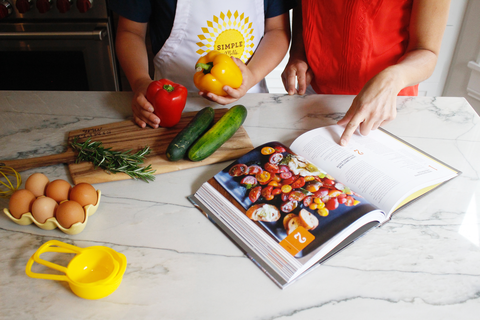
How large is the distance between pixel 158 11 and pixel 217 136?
66 cm

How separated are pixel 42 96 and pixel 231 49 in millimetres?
711

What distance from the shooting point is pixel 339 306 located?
22.8 inches

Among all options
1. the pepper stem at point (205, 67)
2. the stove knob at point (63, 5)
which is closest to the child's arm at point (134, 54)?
the pepper stem at point (205, 67)

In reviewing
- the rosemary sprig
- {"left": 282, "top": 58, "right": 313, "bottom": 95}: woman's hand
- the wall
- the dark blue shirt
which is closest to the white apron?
the dark blue shirt

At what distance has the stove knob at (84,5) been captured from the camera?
5.82ft

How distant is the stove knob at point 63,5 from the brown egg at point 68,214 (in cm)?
148

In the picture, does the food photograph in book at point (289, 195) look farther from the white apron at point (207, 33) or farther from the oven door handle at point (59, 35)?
the oven door handle at point (59, 35)

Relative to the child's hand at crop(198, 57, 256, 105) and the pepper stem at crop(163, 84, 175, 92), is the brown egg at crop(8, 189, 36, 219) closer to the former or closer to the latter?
the pepper stem at crop(163, 84, 175, 92)

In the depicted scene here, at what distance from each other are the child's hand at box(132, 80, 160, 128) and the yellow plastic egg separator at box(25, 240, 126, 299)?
18.5 inches

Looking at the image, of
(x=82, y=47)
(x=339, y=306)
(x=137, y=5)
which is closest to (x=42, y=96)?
(x=137, y=5)

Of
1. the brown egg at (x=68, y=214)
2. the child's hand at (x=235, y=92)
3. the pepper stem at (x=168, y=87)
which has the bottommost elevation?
the brown egg at (x=68, y=214)

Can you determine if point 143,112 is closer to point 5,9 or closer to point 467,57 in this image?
point 5,9

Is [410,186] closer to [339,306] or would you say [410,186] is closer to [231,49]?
[339,306]

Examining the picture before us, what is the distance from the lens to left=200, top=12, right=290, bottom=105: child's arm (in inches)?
47.9
